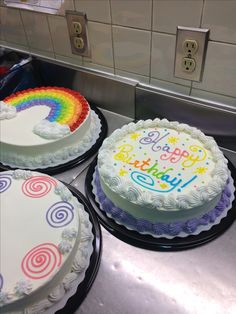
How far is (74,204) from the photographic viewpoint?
0.83m

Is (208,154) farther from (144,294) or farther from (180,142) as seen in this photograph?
(144,294)

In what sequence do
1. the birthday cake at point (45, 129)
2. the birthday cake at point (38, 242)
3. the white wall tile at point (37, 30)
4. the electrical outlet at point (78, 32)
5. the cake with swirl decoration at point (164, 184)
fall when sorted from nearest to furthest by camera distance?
the birthday cake at point (38, 242)
the cake with swirl decoration at point (164, 184)
the birthday cake at point (45, 129)
the electrical outlet at point (78, 32)
the white wall tile at point (37, 30)

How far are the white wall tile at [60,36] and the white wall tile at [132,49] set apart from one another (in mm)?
217

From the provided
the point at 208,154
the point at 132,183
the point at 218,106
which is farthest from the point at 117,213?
the point at 218,106

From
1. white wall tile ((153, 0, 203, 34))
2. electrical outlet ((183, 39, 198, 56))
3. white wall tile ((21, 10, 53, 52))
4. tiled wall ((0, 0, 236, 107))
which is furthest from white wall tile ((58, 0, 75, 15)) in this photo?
electrical outlet ((183, 39, 198, 56))

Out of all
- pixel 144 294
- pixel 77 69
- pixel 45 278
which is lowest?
pixel 144 294

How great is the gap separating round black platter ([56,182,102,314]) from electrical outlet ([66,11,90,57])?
61cm

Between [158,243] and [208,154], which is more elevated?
[208,154]

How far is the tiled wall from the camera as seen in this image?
864mm

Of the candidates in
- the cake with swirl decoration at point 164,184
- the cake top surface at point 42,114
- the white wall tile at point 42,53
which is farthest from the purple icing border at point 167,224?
the white wall tile at point 42,53

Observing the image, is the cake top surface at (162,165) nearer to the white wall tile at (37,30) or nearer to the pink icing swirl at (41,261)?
the pink icing swirl at (41,261)

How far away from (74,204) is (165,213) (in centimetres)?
25

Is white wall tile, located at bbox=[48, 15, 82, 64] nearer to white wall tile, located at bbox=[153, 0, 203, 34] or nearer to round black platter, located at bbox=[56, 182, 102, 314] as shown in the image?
white wall tile, located at bbox=[153, 0, 203, 34]

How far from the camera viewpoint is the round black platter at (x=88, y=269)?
71 cm
